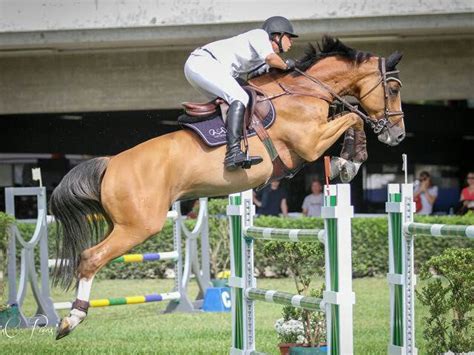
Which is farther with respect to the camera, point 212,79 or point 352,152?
point 352,152

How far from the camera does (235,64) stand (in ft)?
24.1

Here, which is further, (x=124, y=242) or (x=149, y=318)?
(x=149, y=318)

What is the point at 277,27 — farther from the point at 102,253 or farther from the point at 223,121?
the point at 102,253

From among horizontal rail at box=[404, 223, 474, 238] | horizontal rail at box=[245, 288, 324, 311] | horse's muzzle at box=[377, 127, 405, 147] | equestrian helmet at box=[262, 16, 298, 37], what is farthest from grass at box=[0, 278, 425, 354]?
equestrian helmet at box=[262, 16, 298, 37]

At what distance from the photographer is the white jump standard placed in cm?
618

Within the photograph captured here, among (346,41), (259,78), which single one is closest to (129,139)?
(346,41)

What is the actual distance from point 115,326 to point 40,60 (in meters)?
6.76

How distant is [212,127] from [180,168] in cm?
37

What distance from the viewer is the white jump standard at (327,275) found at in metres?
6.18

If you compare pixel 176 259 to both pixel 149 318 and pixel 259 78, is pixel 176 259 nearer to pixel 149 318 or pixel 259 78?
pixel 149 318

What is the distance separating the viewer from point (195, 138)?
7191 mm
